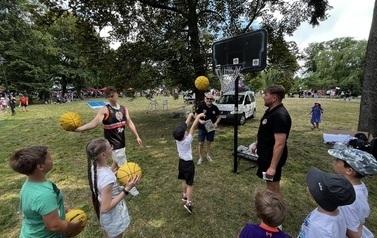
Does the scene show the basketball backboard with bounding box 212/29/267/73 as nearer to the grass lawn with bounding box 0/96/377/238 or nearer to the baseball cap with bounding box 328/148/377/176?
the grass lawn with bounding box 0/96/377/238

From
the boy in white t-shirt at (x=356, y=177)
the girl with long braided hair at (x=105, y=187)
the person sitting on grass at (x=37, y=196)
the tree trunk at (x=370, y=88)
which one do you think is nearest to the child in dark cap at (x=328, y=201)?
the boy in white t-shirt at (x=356, y=177)

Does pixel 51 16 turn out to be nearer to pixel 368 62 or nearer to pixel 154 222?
pixel 154 222

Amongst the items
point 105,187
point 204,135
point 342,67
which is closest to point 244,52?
point 204,135

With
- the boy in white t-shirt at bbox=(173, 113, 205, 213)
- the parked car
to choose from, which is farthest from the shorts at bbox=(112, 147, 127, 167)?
the parked car

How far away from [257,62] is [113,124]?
3.32 meters

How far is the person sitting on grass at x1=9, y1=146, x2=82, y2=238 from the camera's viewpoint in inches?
62.9

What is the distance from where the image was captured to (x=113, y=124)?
157 inches

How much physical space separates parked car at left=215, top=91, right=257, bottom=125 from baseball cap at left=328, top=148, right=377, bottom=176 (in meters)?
8.87

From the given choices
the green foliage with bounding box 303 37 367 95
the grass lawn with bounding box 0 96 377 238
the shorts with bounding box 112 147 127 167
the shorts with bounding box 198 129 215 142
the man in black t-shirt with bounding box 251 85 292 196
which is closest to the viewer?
the man in black t-shirt with bounding box 251 85 292 196

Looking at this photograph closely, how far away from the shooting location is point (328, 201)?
1.65 metres

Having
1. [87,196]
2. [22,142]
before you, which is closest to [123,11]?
[22,142]

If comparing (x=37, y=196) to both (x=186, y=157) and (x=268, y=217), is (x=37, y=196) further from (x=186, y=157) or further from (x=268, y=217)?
(x=186, y=157)

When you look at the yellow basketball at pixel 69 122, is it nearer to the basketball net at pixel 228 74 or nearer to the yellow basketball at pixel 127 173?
the yellow basketball at pixel 127 173

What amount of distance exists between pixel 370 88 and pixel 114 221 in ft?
25.0
